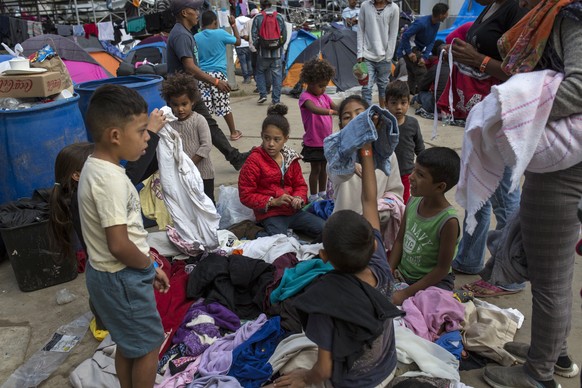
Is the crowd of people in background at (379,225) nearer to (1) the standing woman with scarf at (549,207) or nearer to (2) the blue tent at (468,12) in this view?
(1) the standing woman with scarf at (549,207)

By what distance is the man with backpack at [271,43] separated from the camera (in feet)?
29.5

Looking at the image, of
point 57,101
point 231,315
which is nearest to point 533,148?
point 231,315

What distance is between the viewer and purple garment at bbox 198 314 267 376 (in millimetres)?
2582

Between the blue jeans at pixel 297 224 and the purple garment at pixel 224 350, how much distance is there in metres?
1.24

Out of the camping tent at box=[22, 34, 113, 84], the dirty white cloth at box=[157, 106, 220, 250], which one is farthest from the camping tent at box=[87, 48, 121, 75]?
the dirty white cloth at box=[157, 106, 220, 250]

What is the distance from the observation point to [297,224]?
4.11 m

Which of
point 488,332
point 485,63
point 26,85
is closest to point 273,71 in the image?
point 26,85

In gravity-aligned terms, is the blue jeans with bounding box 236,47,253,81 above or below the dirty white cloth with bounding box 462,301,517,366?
above

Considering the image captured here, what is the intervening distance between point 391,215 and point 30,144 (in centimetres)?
274

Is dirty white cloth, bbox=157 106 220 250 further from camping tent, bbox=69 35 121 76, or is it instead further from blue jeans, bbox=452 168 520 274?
camping tent, bbox=69 35 121 76

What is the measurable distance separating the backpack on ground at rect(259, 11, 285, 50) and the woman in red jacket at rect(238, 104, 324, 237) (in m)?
5.24


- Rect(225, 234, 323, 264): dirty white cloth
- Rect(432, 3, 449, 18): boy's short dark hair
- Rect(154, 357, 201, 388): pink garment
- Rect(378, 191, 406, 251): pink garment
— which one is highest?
Rect(432, 3, 449, 18): boy's short dark hair

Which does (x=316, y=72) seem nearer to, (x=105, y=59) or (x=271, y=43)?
(x=271, y=43)

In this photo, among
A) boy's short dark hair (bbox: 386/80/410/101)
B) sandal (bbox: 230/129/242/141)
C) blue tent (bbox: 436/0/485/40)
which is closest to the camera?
boy's short dark hair (bbox: 386/80/410/101)
